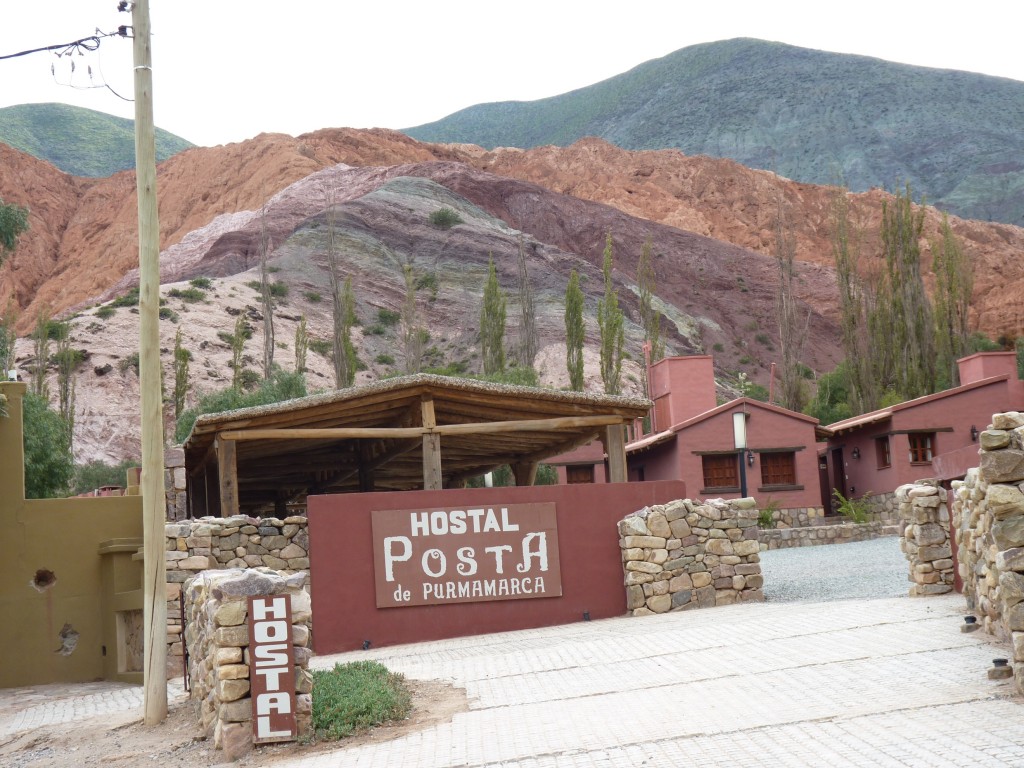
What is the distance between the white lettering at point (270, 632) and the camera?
9.12 m

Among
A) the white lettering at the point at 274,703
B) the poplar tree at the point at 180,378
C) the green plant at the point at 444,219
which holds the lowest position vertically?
the white lettering at the point at 274,703

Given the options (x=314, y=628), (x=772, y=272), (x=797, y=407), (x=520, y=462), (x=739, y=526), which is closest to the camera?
(x=314, y=628)

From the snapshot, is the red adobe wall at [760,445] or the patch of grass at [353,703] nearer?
the patch of grass at [353,703]

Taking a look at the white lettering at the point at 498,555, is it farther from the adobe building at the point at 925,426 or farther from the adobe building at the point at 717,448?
the adobe building at the point at 925,426

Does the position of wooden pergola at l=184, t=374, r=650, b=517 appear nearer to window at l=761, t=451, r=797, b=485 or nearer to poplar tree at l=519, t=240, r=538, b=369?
window at l=761, t=451, r=797, b=485

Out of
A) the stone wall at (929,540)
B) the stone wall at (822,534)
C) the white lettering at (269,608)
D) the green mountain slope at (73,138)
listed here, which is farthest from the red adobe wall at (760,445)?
the green mountain slope at (73,138)

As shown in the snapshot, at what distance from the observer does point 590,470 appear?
110ft

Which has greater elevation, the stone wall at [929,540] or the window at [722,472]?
the window at [722,472]

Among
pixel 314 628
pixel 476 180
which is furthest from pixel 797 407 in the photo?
pixel 476 180

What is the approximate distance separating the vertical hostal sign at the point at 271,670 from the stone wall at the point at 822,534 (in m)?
19.1

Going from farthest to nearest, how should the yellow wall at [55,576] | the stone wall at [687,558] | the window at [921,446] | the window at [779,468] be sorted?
the window at [779,468], the window at [921,446], the yellow wall at [55,576], the stone wall at [687,558]

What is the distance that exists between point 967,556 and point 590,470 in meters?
22.5

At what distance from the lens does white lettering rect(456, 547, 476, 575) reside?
49.3ft

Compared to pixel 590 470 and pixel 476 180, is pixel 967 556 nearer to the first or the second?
pixel 590 470
